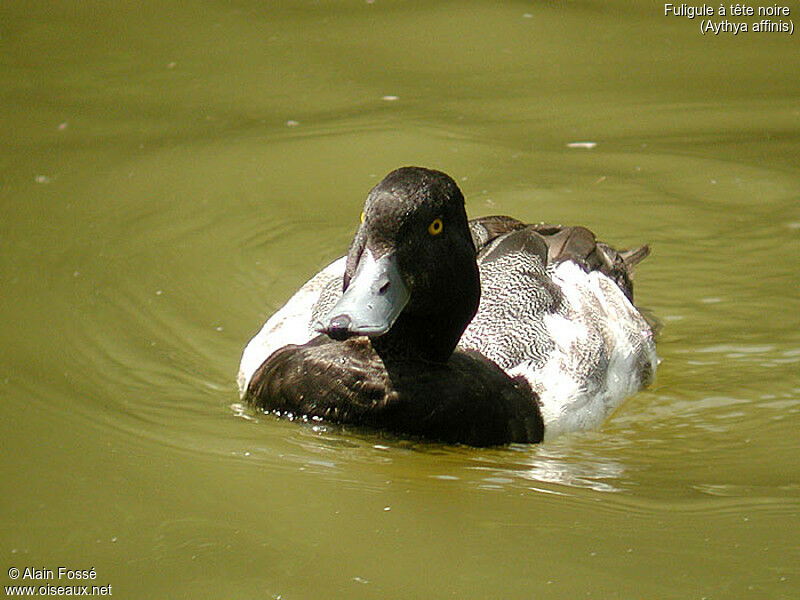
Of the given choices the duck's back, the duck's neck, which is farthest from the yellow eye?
the duck's back

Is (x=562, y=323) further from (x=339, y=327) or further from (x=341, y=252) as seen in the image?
(x=341, y=252)

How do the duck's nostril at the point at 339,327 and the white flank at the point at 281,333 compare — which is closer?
the duck's nostril at the point at 339,327

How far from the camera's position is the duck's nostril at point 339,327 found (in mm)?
5004

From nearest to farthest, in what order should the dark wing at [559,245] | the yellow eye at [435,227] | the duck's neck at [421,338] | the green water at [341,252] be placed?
1. the green water at [341,252]
2. the yellow eye at [435,227]
3. the duck's neck at [421,338]
4. the dark wing at [559,245]

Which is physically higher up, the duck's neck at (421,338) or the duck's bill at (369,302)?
the duck's bill at (369,302)

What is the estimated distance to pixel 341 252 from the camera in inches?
319

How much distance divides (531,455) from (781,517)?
46.7 inches

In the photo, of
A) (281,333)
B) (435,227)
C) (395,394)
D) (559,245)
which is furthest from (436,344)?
(559,245)

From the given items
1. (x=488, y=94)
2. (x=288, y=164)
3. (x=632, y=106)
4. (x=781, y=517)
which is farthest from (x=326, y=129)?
(x=781, y=517)

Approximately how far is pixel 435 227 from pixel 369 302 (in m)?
0.52

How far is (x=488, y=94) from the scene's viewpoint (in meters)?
10.1

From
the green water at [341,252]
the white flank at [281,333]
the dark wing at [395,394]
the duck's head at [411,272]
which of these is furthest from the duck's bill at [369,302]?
the white flank at [281,333]

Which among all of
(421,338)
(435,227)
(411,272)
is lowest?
(421,338)

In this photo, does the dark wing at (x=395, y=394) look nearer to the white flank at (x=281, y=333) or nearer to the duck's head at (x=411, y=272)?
the duck's head at (x=411, y=272)
